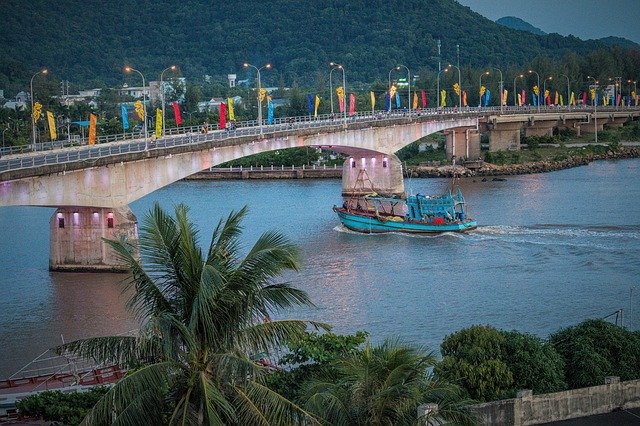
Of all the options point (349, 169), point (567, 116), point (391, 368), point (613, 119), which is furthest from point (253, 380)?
point (613, 119)

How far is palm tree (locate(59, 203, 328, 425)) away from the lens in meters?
16.1

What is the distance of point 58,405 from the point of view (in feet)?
75.6

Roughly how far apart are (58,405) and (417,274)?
26845 mm

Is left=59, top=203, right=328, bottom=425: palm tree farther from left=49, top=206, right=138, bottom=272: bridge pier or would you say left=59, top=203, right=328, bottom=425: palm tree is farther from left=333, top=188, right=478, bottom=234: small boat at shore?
left=333, top=188, right=478, bottom=234: small boat at shore

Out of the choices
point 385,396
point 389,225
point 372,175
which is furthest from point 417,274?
point 372,175

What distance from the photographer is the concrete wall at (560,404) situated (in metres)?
21.6

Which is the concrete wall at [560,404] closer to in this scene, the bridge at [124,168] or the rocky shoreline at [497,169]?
the bridge at [124,168]

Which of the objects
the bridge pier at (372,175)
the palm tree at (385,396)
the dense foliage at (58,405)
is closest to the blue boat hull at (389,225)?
the bridge pier at (372,175)

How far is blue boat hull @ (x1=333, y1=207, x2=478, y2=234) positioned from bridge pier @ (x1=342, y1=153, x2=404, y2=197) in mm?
15233

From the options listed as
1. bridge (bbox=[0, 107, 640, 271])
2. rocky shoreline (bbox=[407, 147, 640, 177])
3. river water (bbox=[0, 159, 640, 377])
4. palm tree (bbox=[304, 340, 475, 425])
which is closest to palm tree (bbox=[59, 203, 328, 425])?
palm tree (bbox=[304, 340, 475, 425])

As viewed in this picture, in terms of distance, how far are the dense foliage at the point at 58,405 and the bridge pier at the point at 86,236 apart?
79.9ft

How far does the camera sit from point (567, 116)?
12256 cm

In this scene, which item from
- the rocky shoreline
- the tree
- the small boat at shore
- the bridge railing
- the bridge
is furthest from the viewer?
the rocky shoreline

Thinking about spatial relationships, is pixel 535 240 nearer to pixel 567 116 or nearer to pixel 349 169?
pixel 349 169
